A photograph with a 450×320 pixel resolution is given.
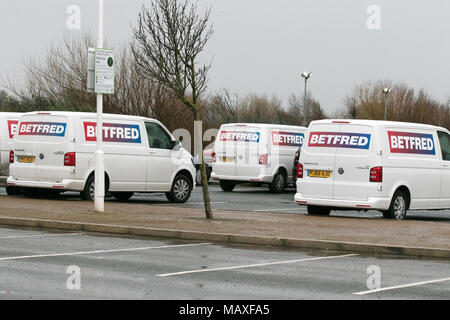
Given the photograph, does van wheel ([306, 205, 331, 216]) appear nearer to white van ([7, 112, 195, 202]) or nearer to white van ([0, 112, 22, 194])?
white van ([7, 112, 195, 202])

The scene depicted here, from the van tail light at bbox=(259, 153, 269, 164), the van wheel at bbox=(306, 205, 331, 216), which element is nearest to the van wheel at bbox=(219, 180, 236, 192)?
the van tail light at bbox=(259, 153, 269, 164)

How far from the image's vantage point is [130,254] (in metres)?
12.2

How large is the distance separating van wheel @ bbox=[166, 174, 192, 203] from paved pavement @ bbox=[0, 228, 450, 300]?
27.8 ft

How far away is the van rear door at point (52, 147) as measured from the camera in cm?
2042

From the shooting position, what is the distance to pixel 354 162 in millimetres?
18297

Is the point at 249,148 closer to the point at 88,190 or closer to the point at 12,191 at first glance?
the point at 12,191

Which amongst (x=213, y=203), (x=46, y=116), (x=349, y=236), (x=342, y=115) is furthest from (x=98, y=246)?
(x=342, y=115)

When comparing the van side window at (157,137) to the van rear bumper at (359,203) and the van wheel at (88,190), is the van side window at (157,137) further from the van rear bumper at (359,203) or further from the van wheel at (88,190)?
the van rear bumper at (359,203)

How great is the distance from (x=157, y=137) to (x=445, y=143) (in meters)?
6.80

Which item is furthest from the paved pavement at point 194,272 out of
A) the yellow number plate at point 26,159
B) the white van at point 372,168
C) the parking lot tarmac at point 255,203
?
the parking lot tarmac at point 255,203

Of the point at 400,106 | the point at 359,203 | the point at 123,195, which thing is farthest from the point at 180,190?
the point at 400,106

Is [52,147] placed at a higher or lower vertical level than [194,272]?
higher

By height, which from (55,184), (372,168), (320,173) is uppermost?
(372,168)

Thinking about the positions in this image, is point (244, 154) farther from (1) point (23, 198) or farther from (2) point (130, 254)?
(2) point (130, 254)
